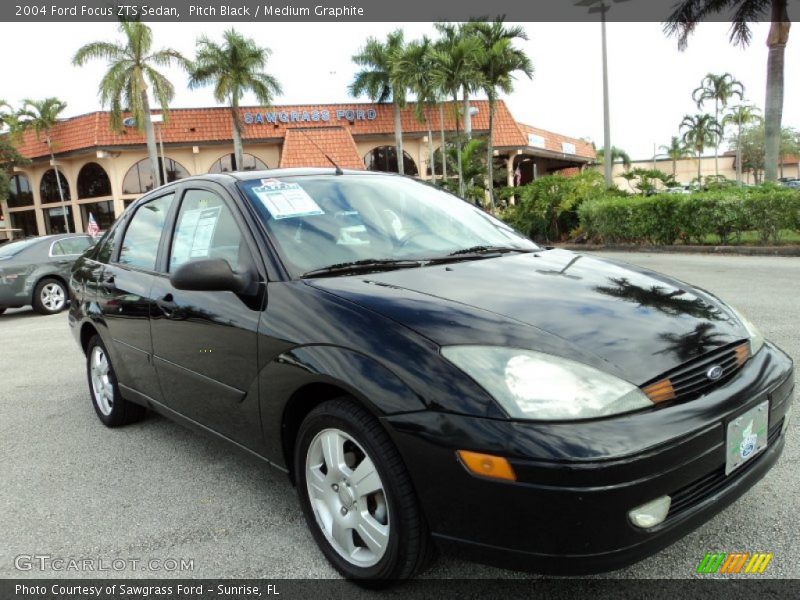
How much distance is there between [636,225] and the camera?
1595cm

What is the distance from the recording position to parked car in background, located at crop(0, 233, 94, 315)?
11.0m

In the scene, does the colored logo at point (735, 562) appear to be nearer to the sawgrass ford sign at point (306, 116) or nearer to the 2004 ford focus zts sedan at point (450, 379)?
the 2004 ford focus zts sedan at point (450, 379)

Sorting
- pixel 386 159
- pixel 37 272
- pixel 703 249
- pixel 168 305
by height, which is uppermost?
pixel 386 159

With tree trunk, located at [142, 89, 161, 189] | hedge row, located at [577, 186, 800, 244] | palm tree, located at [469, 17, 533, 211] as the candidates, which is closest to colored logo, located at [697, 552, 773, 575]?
hedge row, located at [577, 186, 800, 244]

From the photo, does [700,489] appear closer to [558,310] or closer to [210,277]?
[558,310]

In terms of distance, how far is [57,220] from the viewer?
35875 mm

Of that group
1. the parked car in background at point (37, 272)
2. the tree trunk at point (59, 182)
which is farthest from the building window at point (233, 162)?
the parked car in background at point (37, 272)

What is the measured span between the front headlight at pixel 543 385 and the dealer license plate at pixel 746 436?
1.30 ft

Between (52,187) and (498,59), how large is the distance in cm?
2723

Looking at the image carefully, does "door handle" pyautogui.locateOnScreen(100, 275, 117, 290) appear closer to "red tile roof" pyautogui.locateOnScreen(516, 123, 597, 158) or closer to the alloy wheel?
the alloy wheel

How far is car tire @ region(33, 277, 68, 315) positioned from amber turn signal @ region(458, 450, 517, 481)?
1175 cm

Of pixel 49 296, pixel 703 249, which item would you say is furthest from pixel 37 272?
pixel 703 249

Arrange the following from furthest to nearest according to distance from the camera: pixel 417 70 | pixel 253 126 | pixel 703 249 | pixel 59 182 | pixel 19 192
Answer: pixel 19 192 < pixel 59 182 < pixel 253 126 < pixel 417 70 < pixel 703 249

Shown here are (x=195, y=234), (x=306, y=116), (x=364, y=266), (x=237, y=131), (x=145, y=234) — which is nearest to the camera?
(x=364, y=266)
